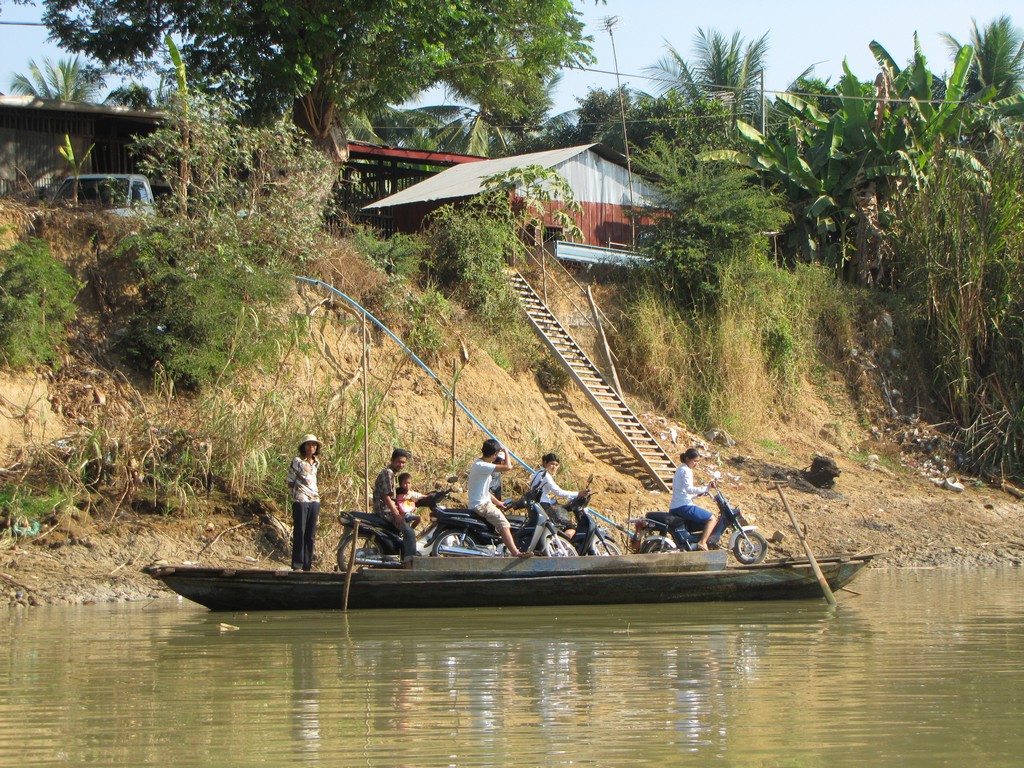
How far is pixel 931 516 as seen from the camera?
1819 cm

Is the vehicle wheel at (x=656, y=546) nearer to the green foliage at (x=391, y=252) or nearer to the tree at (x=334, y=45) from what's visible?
the green foliage at (x=391, y=252)

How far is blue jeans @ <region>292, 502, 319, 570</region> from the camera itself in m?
12.6

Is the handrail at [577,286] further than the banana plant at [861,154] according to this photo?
No

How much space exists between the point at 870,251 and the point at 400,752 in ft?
68.0

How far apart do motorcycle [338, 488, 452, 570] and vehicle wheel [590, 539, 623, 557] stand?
6.10 ft

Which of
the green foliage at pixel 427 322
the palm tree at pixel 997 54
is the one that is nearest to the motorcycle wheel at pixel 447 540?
the green foliage at pixel 427 322

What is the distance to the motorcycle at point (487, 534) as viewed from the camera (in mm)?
12266

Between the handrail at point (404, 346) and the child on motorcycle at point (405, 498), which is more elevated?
the handrail at point (404, 346)

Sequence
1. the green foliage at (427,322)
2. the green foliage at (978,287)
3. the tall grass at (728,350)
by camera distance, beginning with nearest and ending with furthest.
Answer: the green foliage at (427,322) → the tall grass at (728,350) → the green foliage at (978,287)

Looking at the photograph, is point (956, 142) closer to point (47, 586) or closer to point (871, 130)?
point (871, 130)

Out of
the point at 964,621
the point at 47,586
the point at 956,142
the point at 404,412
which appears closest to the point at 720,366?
the point at 404,412

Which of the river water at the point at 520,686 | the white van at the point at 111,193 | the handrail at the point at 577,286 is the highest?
the white van at the point at 111,193

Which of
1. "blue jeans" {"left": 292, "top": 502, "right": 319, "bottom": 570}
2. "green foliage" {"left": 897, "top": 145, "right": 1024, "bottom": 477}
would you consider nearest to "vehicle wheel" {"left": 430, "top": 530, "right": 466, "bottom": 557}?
"blue jeans" {"left": 292, "top": 502, "right": 319, "bottom": 570}

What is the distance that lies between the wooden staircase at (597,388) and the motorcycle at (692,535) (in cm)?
421
